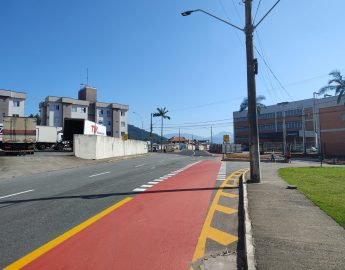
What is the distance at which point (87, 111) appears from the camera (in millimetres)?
90750

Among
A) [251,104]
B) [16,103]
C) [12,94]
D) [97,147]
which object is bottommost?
[97,147]

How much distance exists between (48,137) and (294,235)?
54.0 meters

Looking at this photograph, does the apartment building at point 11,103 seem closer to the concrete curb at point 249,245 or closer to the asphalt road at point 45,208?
the asphalt road at point 45,208

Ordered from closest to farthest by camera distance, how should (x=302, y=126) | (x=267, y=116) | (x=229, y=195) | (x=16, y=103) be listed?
1. (x=229, y=195)
2. (x=16, y=103)
3. (x=302, y=126)
4. (x=267, y=116)

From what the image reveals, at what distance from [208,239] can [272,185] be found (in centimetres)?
770

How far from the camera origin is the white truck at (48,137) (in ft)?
180

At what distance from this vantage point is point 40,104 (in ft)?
299

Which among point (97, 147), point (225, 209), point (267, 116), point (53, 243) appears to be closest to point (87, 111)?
point (267, 116)

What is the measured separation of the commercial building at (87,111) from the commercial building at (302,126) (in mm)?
38996

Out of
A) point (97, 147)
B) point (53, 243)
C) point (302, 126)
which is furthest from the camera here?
point (302, 126)

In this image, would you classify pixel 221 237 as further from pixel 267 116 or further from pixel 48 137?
pixel 267 116

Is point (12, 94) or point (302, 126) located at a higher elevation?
point (12, 94)

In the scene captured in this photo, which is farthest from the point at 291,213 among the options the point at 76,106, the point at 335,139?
the point at 76,106

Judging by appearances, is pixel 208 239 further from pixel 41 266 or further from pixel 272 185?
pixel 272 185
